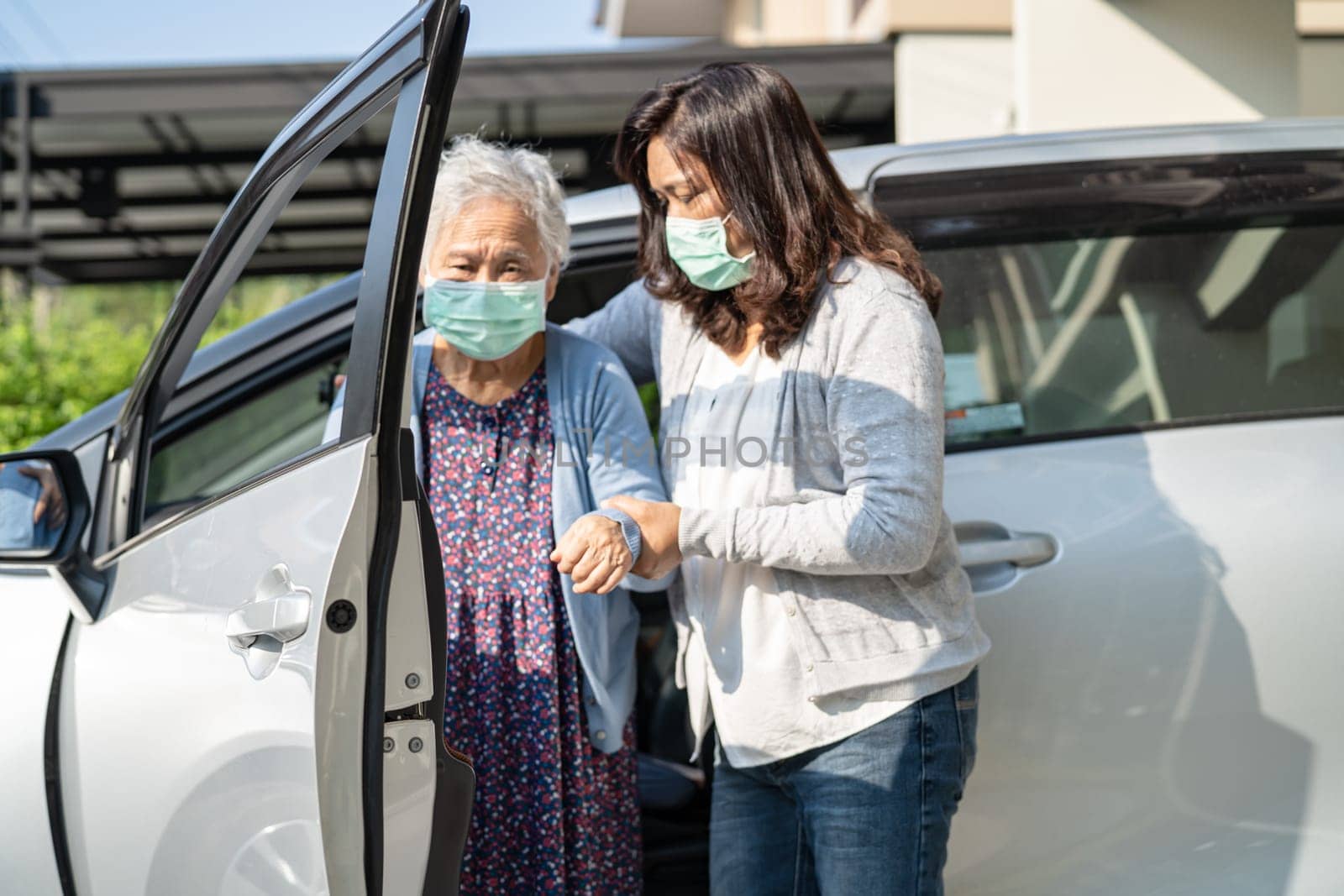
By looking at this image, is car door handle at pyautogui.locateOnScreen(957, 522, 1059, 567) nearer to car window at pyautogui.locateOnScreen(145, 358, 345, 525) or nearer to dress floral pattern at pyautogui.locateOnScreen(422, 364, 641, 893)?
dress floral pattern at pyautogui.locateOnScreen(422, 364, 641, 893)

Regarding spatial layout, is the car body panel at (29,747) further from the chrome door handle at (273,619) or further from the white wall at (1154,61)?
the white wall at (1154,61)

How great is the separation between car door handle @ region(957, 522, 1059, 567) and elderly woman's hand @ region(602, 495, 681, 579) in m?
0.58

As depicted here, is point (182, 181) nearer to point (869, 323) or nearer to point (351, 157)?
point (351, 157)

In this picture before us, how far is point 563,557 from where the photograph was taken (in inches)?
59.8

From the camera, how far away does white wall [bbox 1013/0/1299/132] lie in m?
5.81

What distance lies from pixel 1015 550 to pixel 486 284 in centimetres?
97

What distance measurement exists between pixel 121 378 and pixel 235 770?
15.7ft

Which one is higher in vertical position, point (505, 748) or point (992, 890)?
point (505, 748)

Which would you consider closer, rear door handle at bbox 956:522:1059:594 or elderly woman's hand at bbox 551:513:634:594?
elderly woman's hand at bbox 551:513:634:594

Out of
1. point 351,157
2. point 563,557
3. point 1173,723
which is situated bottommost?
point 1173,723

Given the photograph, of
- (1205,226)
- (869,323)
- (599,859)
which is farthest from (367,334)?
(1205,226)

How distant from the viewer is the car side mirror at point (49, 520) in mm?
1634

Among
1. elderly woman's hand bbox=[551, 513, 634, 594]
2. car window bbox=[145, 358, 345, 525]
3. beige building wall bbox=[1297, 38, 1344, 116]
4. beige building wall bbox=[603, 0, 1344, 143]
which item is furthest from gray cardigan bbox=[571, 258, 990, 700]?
beige building wall bbox=[1297, 38, 1344, 116]

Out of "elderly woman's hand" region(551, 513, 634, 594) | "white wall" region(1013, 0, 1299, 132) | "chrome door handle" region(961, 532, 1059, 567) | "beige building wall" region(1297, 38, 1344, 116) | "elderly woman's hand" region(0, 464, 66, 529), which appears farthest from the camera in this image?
"beige building wall" region(1297, 38, 1344, 116)
